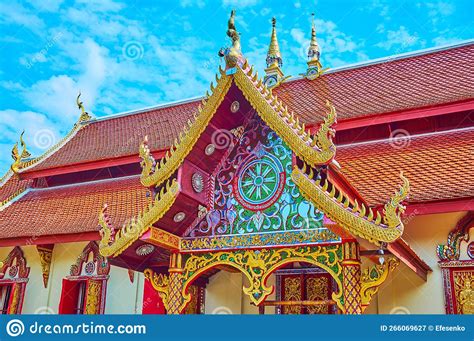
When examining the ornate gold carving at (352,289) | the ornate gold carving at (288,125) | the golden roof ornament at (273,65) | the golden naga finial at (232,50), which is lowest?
the ornate gold carving at (352,289)

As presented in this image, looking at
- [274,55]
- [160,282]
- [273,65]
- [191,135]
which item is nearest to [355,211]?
[191,135]

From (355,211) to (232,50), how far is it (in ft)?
8.65

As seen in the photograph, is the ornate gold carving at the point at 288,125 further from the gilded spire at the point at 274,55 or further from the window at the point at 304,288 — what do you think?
the gilded spire at the point at 274,55

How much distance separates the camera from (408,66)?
1202 centimetres

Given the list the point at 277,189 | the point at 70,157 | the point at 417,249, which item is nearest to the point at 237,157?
the point at 277,189

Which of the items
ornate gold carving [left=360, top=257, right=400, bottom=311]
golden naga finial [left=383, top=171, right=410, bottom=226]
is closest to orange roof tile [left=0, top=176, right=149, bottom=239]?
ornate gold carving [left=360, top=257, right=400, bottom=311]

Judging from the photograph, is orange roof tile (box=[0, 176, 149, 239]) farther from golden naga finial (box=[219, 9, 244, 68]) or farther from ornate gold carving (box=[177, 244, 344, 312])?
golden naga finial (box=[219, 9, 244, 68])

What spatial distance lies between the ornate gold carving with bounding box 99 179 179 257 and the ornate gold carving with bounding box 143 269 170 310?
715 millimetres

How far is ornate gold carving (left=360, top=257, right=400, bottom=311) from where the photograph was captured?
19.7ft

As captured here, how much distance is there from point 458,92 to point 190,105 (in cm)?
726

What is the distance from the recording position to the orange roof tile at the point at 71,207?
10477 mm

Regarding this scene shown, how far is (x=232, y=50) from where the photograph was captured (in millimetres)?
6977

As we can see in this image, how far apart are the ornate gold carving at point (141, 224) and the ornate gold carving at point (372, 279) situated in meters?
2.45

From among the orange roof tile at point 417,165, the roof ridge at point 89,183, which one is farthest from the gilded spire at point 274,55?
the orange roof tile at point 417,165
